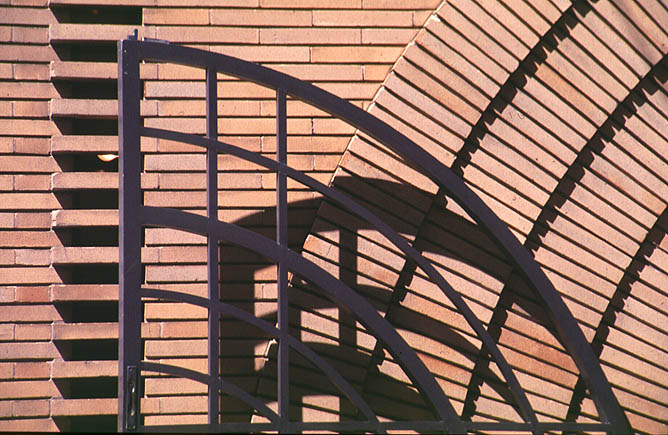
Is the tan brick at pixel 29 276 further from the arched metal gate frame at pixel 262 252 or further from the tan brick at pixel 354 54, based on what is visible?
the tan brick at pixel 354 54

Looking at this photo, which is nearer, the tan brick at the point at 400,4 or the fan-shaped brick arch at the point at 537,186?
the fan-shaped brick arch at the point at 537,186

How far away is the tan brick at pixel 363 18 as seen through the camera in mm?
4121

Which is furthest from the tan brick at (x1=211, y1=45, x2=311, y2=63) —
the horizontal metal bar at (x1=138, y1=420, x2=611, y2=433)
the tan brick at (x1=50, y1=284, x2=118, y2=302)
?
the horizontal metal bar at (x1=138, y1=420, x2=611, y2=433)

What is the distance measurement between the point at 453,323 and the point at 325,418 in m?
0.99

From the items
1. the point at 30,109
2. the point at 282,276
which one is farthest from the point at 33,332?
the point at 282,276

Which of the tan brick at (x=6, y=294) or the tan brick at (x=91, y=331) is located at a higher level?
the tan brick at (x=6, y=294)

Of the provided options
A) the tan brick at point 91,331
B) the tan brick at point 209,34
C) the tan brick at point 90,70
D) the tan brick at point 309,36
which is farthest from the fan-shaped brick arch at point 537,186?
the tan brick at point 90,70

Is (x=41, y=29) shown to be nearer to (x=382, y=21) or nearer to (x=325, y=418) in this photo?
(x=382, y=21)

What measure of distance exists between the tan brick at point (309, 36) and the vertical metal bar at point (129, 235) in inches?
41.6

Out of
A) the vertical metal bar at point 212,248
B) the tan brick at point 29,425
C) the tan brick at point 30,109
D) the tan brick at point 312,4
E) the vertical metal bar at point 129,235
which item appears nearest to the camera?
the vertical metal bar at point 129,235

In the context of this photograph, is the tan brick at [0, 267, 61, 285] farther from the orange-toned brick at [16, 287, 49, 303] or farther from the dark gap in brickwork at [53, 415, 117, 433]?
the dark gap in brickwork at [53, 415, 117, 433]

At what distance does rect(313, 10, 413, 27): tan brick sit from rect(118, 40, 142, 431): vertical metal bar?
1.35 meters

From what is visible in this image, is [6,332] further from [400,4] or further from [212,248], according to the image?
[400,4]

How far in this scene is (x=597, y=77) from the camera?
4.19 meters
